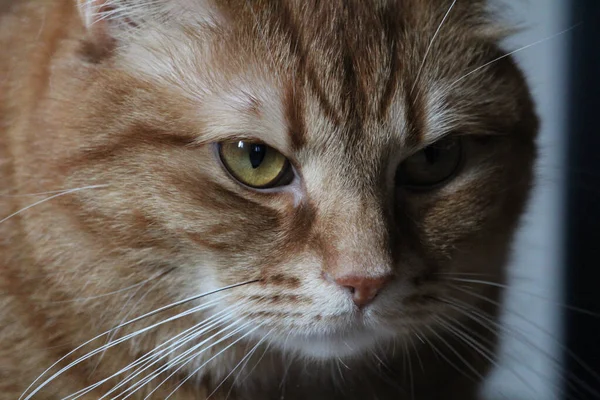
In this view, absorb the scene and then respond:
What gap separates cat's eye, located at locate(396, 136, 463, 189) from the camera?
1201mm

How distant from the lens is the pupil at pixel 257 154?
3.60ft

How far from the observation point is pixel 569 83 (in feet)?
4.86

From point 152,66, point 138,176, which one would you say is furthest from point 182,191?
point 152,66

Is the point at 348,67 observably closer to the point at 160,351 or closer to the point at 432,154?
the point at 432,154

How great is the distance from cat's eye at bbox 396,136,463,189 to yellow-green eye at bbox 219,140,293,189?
7.3 inches

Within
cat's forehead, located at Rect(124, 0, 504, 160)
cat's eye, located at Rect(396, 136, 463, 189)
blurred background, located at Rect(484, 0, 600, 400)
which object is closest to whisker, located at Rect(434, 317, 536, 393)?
blurred background, located at Rect(484, 0, 600, 400)

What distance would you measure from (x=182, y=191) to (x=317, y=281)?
0.76ft

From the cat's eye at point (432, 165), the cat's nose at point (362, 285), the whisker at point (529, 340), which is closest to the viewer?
the cat's nose at point (362, 285)

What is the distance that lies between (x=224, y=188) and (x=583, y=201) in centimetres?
76

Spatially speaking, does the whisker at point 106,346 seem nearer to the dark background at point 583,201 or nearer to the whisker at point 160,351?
the whisker at point 160,351

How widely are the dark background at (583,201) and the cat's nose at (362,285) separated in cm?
54

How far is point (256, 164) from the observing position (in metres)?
1.12

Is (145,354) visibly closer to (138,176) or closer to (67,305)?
(67,305)

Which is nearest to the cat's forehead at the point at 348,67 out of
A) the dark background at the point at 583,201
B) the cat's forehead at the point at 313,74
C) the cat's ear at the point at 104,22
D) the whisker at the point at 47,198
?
the cat's forehead at the point at 313,74
